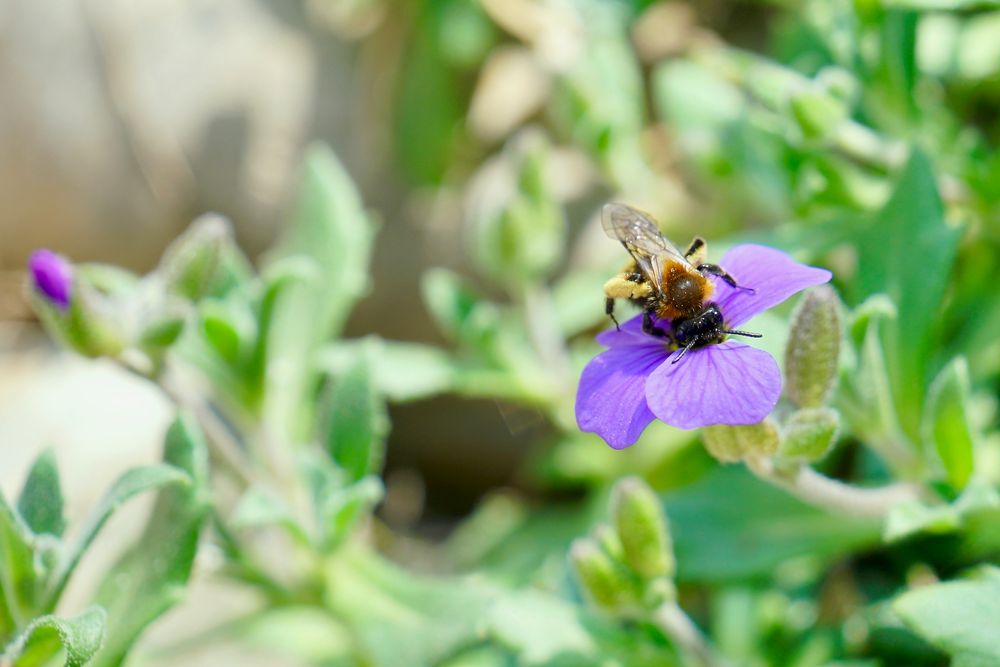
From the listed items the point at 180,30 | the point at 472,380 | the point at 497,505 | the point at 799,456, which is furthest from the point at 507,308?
the point at 799,456

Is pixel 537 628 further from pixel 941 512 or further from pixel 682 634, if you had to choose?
pixel 941 512

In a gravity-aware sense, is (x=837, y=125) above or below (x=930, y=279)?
above

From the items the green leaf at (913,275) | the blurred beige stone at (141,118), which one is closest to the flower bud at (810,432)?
the green leaf at (913,275)

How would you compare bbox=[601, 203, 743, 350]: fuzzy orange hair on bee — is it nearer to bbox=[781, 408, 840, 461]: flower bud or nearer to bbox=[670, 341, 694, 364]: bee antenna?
bbox=[670, 341, 694, 364]: bee antenna

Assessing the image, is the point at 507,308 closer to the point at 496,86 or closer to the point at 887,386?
the point at 496,86

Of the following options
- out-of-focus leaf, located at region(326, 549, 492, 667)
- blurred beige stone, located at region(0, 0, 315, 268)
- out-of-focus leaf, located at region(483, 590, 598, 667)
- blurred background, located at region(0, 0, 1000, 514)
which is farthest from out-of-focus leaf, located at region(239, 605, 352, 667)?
blurred beige stone, located at region(0, 0, 315, 268)

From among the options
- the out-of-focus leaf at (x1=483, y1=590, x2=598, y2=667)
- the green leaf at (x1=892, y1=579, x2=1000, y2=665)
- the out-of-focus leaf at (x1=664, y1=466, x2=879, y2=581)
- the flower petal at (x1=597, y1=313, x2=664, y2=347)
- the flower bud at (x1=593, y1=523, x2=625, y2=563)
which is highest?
the flower petal at (x1=597, y1=313, x2=664, y2=347)
